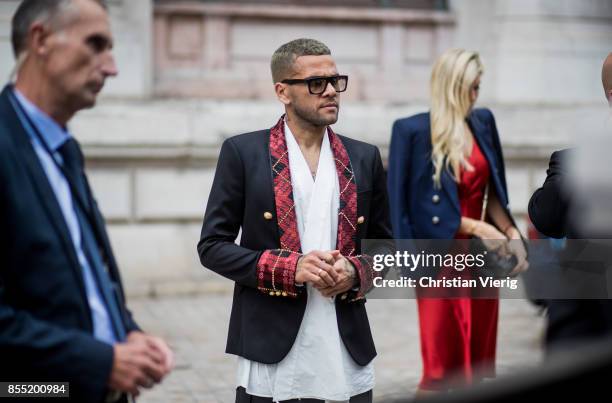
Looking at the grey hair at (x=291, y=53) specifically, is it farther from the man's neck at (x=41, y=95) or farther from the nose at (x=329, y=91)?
the man's neck at (x=41, y=95)

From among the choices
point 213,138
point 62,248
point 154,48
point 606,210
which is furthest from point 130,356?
point 154,48

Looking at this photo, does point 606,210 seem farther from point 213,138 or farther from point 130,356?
point 213,138

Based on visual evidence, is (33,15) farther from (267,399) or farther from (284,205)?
(267,399)

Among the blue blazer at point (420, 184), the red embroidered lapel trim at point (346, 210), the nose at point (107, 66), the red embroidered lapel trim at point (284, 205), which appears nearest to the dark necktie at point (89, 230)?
the nose at point (107, 66)

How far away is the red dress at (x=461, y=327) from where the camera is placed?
615 centimetres

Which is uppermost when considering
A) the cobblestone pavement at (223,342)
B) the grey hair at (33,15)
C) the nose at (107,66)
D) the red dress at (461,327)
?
the grey hair at (33,15)

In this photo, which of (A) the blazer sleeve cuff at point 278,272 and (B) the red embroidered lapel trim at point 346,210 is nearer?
(A) the blazer sleeve cuff at point 278,272

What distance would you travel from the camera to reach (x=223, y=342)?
8.52 meters

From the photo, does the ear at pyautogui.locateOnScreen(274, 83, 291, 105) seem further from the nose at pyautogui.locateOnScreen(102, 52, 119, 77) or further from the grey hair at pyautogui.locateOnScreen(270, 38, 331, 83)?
the nose at pyautogui.locateOnScreen(102, 52, 119, 77)

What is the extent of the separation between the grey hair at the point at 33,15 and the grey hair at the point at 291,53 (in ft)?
5.36

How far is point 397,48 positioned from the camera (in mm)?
12164

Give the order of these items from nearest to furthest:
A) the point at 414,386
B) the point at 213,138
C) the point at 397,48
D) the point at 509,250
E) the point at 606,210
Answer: the point at 606,210
the point at 509,250
the point at 414,386
the point at 213,138
the point at 397,48

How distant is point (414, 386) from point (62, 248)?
471cm

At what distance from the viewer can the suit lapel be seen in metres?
2.62
